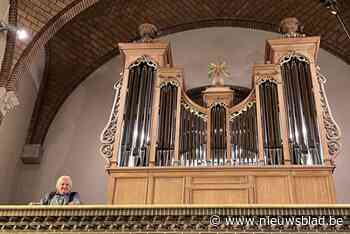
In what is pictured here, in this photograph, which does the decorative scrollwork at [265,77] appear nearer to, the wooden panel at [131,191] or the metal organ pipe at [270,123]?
the metal organ pipe at [270,123]

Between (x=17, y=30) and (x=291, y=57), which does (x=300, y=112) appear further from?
(x=17, y=30)

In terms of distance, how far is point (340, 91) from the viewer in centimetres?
1061

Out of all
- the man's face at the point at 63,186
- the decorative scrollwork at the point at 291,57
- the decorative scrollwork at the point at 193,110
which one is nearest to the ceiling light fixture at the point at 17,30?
the decorative scrollwork at the point at 193,110

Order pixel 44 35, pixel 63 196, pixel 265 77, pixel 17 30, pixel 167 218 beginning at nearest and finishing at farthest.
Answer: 1. pixel 167 218
2. pixel 63 196
3. pixel 265 77
4. pixel 17 30
5. pixel 44 35

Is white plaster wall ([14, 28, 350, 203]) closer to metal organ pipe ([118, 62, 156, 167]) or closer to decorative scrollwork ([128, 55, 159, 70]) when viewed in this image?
decorative scrollwork ([128, 55, 159, 70])

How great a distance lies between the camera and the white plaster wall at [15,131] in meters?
10.1

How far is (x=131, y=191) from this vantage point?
767cm

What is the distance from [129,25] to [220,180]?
4.89m

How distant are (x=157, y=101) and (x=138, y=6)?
3.02m

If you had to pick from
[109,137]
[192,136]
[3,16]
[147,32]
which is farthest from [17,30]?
[192,136]

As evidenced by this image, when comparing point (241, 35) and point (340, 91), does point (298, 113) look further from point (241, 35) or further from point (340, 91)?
point (241, 35)

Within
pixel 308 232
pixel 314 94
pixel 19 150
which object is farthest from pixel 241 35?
pixel 308 232

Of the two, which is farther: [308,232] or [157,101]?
[157,101]

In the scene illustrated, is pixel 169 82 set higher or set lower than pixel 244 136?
higher
